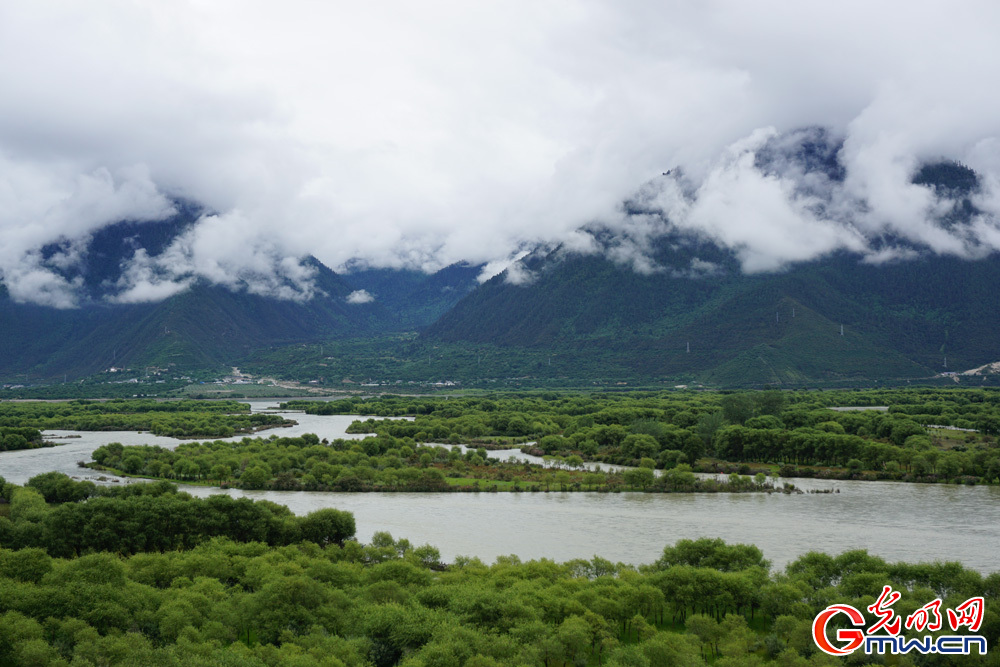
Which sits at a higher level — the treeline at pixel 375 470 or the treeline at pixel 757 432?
the treeline at pixel 757 432

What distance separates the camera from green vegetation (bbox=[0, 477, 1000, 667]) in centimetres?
3503

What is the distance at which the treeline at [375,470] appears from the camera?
8619cm

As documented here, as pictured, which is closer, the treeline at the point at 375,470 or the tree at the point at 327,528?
the tree at the point at 327,528

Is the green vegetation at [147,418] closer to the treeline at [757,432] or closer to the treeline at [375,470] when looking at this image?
the treeline at [757,432]

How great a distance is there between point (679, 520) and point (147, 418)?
122 metres

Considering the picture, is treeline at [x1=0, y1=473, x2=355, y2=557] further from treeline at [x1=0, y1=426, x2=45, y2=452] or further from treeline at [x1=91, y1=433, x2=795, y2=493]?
treeline at [x1=0, y1=426, x2=45, y2=452]

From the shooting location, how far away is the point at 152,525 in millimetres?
58406

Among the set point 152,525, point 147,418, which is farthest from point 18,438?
point 152,525

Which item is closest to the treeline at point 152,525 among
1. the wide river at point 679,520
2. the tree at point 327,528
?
the tree at point 327,528

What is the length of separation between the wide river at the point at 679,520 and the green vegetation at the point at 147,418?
4891cm

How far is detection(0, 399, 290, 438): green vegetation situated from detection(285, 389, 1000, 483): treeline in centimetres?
2541

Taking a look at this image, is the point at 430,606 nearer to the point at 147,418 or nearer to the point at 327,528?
the point at 327,528

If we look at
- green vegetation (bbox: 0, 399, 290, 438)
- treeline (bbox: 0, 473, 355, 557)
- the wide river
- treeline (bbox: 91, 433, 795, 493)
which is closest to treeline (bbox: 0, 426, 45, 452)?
green vegetation (bbox: 0, 399, 290, 438)

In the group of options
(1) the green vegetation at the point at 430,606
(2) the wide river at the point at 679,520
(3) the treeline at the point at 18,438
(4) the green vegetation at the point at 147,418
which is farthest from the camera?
(4) the green vegetation at the point at 147,418
